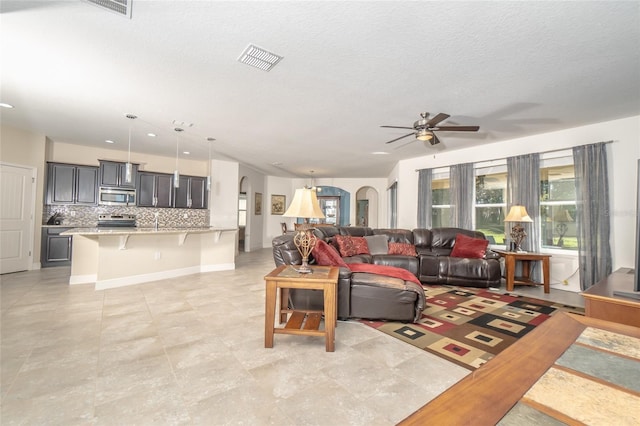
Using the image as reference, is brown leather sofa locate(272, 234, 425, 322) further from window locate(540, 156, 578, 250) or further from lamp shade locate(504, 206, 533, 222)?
window locate(540, 156, 578, 250)

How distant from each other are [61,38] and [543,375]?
3.79 metres

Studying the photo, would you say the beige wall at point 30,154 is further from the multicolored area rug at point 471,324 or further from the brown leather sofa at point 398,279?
the multicolored area rug at point 471,324

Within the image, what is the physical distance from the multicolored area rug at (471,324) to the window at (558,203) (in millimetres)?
1544

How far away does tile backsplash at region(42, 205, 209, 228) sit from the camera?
18.9 ft

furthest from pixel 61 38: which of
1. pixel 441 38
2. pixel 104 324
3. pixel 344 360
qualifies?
pixel 344 360

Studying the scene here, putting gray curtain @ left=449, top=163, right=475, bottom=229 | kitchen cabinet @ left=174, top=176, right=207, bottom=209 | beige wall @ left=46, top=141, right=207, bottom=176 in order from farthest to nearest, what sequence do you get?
kitchen cabinet @ left=174, top=176, right=207, bottom=209 → beige wall @ left=46, top=141, right=207, bottom=176 → gray curtain @ left=449, top=163, right=475, bottom=229

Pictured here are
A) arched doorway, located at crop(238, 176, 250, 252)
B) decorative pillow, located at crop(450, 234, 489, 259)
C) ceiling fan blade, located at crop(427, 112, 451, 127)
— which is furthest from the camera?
arched doorway, located at crop(238, 176, 250, 252)

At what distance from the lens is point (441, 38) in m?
2.17

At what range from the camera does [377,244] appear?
200 inches

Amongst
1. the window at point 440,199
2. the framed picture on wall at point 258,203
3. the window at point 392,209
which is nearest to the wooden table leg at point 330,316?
the window at point 440,199

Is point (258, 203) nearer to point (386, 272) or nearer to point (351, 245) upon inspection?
point (351, 245)

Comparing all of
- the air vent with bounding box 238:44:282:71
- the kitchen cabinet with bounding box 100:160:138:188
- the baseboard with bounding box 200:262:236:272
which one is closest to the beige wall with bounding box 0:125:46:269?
the kitchen cabinet with bounding box 100:160:138:188

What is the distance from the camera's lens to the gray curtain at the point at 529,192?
15.4 ft

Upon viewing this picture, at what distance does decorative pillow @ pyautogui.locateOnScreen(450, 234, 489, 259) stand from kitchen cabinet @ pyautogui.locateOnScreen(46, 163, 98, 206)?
765 centimetres
